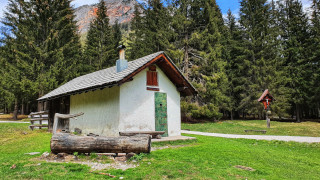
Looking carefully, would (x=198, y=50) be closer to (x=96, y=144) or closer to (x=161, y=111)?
(x=161, y=111)

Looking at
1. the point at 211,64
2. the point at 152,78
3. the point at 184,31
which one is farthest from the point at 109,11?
the point at 152,78

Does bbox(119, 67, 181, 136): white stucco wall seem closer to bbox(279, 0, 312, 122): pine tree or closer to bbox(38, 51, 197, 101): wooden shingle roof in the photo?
bbox(38, 51, 197, 101): wooden shingle roof

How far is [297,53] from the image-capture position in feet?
108

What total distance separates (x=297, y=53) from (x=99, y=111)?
3211 centimetres

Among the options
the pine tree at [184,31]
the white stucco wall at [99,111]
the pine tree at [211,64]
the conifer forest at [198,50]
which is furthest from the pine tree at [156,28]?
the white stucco wall at [99,111]

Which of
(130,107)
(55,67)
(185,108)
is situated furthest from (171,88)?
(55,67)

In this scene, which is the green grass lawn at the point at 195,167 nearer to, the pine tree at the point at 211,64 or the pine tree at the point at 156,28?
the pine tree at the point at 211,64

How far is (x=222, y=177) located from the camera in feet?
18.3

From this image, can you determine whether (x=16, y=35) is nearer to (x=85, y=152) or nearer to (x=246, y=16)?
(x=85, y=152)

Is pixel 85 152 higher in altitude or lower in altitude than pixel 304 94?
lower

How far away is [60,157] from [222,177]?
5.29 meters

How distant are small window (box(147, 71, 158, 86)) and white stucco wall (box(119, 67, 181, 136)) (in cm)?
21

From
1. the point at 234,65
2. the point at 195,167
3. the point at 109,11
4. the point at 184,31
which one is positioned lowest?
the point at 195,167

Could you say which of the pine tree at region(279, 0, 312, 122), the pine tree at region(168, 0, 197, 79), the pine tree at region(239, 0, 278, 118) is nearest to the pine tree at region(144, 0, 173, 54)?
the pine tree at region(168, 0, 197, 79)
